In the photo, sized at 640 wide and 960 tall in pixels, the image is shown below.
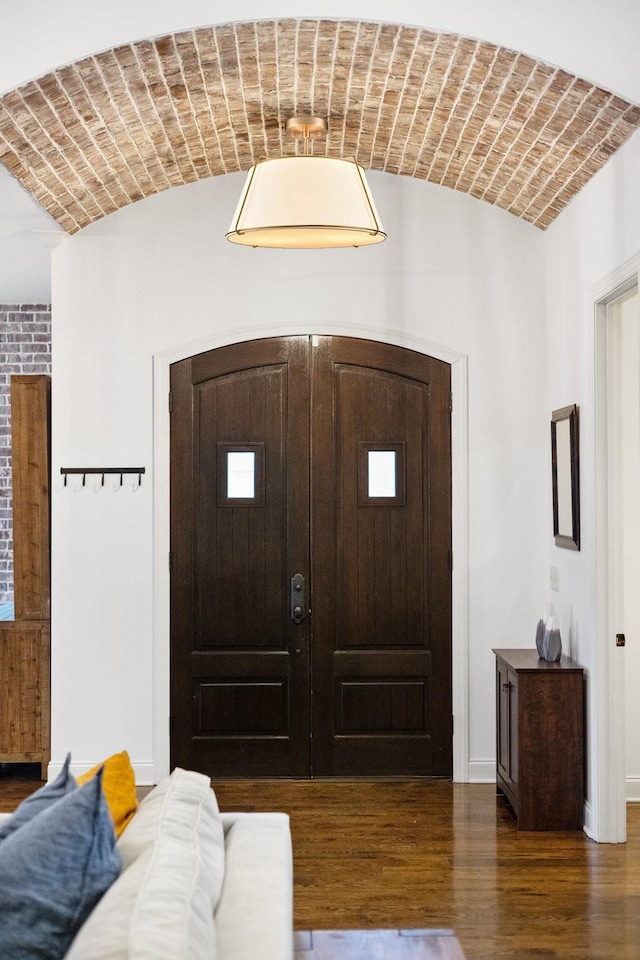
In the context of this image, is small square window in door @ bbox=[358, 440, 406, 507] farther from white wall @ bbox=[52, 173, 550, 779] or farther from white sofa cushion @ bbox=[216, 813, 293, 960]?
white sofa cushion @ bbox=[216, 813, 293, 960]

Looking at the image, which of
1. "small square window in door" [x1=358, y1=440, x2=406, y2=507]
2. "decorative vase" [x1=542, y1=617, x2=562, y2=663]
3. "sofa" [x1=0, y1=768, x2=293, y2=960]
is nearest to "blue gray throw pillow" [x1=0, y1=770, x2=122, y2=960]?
"sofa" [x1=0, y1=768, x2=293, y2=960]

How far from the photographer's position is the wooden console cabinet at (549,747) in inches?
187

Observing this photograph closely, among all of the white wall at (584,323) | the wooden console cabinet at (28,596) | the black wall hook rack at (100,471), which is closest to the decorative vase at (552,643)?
the white wall at (584,323)

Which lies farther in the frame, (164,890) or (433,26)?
(433,26)

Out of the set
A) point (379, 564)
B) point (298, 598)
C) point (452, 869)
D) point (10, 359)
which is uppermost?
point (10, 359)

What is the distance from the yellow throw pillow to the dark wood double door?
318 cm

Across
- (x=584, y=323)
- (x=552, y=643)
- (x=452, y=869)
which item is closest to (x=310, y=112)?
(x=584, y=323)

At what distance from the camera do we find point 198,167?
5379 millimetres

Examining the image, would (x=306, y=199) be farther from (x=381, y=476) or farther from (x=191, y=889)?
(x=191, y=889)

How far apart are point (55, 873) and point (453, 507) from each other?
155 inches

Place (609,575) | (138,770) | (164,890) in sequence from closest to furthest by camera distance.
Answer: (164,890)
(609,575)
(138,770)

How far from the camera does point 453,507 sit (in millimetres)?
5621

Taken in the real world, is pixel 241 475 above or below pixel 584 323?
below

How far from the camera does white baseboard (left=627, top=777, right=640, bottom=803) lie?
5203 millimetres
